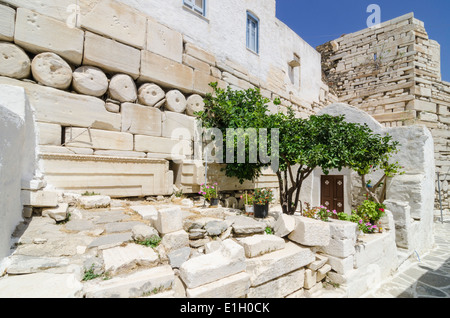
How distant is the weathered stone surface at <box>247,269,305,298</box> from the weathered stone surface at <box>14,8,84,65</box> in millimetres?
4800

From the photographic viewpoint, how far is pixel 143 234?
2568 mm

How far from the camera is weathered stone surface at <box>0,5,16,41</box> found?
10.9 feet

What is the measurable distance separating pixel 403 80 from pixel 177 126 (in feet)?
34.8

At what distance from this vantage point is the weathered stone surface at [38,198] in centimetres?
275

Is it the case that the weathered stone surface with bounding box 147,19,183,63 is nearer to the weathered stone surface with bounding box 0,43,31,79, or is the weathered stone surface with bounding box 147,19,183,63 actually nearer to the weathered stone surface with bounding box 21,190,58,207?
the weathered stone surface with bounding box 0,43,31,79

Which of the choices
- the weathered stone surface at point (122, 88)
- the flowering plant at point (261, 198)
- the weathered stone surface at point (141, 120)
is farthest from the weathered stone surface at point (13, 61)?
the flowering plant at point (261, 198)

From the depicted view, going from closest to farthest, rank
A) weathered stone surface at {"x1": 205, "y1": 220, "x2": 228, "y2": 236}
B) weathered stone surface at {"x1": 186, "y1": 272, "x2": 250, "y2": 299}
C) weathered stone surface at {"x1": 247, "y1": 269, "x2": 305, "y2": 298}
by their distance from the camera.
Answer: weathered stone surface at {"x1": 186, "y1": 272, "x2": 250, "y2": 299} < weathered stone surface at {"x1": 247, "y1": 269, "x2": 305, "y2": 298} < weathered stone surface at {"x1": 205, "y1": 220, "x2": 228, "y2": 236}

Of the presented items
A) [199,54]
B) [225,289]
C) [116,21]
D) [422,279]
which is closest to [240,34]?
[199,54]

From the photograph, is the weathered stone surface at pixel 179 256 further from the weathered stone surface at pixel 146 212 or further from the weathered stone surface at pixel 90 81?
the weathered stone surface at pixel 90 81

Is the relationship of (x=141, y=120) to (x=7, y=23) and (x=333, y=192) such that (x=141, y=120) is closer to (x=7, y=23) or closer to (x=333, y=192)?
(x=7, y=23)

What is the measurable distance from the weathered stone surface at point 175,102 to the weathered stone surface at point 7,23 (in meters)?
2.67

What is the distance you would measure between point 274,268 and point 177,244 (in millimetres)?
1239

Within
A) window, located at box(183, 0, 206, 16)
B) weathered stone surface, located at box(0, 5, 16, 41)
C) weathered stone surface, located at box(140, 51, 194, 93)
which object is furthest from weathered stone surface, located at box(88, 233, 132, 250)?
window, located at box(183, 0, 206, 16)
